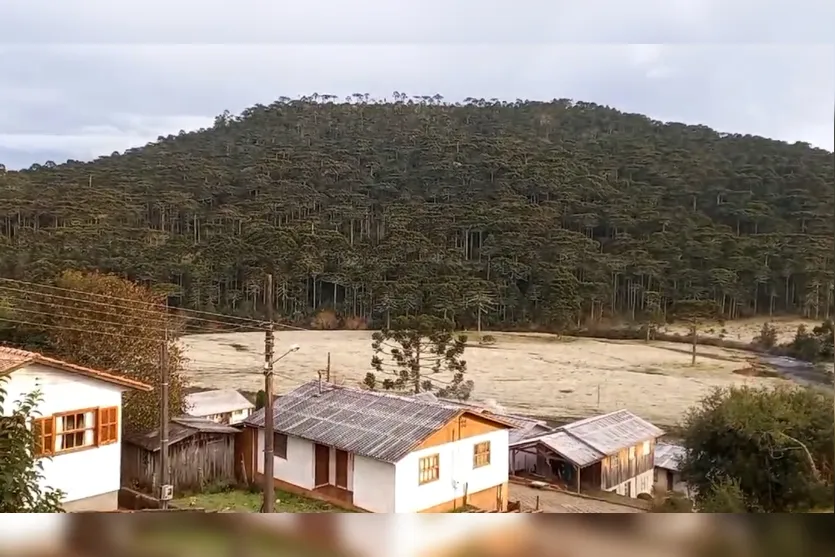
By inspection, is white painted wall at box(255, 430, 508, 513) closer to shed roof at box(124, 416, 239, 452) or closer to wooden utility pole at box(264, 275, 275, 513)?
wooden utility pole at box(264, 275, 275, 513)

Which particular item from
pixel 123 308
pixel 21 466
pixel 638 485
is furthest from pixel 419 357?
pixel 21 466

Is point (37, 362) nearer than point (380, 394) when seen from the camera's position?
Yes

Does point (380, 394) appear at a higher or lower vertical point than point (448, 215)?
lower

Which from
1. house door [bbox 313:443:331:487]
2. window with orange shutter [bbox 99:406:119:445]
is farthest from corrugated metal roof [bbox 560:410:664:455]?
window with orange shutter [bbox 99:406:119:445]

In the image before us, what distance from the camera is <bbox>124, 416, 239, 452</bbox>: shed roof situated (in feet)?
5.64

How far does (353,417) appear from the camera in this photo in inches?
68.1

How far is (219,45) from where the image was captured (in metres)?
1.67

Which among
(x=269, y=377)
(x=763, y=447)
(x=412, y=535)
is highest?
(x=269, y=377)

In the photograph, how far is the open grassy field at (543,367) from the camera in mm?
1701

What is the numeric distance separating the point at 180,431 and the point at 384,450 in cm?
47

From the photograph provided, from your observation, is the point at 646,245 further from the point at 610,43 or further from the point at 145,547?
the point at 145,547

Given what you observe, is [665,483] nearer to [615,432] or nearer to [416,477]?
[615,432]

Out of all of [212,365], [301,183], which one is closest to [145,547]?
[212,365]

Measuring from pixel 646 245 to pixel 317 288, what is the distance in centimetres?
75
